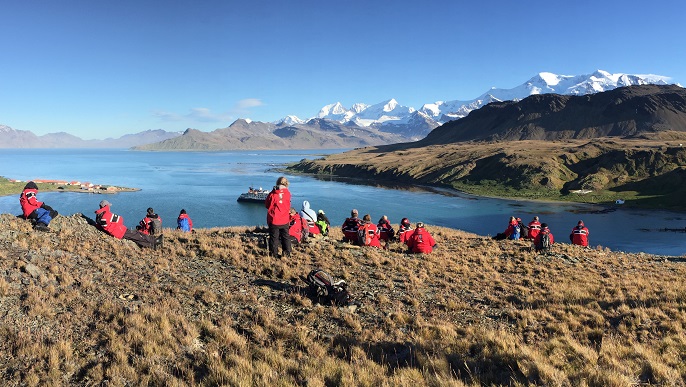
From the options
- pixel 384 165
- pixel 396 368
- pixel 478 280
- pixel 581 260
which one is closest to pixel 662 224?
pixel 581 260

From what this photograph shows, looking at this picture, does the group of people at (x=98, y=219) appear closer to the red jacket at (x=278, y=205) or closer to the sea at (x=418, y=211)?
the red jacket at (x=278, y=205)

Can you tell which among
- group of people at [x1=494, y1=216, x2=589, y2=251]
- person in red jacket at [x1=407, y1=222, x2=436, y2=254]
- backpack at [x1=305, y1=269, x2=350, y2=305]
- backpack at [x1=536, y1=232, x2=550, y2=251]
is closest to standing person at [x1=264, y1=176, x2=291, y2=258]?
backpack at [x1=305, y1=269, x2=350, y2=305]

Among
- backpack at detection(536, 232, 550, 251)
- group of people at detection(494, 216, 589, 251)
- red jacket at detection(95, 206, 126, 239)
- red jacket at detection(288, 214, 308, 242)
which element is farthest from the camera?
group of people at detection(494, 216, 589, 251)

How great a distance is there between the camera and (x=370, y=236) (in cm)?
1717

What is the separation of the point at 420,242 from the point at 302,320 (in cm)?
893

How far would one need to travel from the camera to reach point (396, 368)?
270 inches

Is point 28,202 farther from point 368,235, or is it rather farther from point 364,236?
point 368,235

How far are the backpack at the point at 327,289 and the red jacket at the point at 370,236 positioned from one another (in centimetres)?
643

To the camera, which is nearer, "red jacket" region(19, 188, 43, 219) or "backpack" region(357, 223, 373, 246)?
"red jacket" region(19, 188, 43, 219)

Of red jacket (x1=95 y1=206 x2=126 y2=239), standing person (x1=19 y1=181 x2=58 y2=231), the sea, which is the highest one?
standing person (x1=19 y1=181 x2=58 y2=231)

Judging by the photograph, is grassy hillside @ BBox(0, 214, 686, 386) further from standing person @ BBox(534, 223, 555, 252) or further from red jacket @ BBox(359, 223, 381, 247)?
Answer: standing person @ BBox(534, 223, 555, 252)

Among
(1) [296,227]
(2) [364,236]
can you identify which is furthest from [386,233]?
(1) [296,227]

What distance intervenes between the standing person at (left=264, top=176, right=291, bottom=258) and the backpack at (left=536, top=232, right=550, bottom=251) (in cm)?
1215

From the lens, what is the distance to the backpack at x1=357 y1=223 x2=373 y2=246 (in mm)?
16922
